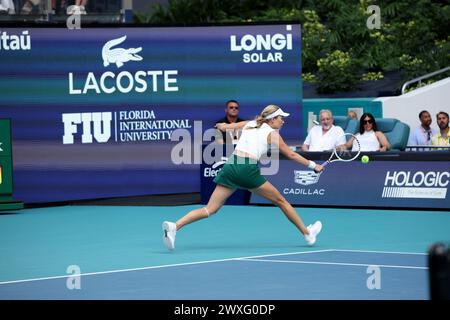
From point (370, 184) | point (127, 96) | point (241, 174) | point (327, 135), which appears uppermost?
point (127, 96)

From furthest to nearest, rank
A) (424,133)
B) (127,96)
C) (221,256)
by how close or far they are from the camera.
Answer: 1. (424,133)
2. (127,96)
3. (221,256)

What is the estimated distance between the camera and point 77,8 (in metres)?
22.0

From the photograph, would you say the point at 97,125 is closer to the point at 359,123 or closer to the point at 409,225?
the point at 359,123

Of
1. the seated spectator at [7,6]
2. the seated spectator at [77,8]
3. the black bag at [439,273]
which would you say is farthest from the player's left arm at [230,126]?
the black bag at [439,273]

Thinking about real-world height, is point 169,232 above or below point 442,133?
below

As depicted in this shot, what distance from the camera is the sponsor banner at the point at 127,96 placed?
21031mm

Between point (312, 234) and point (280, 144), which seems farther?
point (312, 234)

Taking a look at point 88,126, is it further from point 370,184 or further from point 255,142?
point 255,142

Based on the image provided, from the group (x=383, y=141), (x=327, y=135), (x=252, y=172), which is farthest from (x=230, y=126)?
(x=252, y=172)

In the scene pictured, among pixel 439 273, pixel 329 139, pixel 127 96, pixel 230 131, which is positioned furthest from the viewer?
pixel 127 96

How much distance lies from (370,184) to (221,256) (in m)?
6.16

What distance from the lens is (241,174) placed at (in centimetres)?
1398

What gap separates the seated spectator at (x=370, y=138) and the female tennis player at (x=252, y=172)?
6.06m

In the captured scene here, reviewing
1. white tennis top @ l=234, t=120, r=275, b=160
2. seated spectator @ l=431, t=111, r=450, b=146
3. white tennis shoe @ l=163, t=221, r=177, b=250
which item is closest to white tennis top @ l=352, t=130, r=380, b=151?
seated spectator @ l=431, t=111, r=450, b=146
